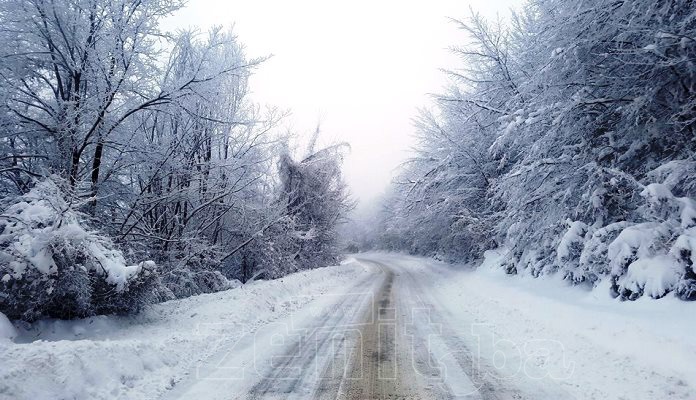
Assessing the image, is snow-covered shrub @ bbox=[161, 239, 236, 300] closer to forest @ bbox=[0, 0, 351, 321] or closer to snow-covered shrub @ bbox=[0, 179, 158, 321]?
forest @ bbox=[0, 0, 351, 321]

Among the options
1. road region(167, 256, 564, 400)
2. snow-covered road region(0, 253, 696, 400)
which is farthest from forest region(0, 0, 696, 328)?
road region(167, 256, 564, 400)

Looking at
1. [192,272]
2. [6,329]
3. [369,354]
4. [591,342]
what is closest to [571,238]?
[591,342]

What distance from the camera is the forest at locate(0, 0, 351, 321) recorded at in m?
6.04

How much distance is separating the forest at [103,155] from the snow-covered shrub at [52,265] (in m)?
0.02

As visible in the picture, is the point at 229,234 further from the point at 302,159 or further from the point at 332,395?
the point at 332,395

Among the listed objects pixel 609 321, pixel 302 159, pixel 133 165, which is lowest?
pixel 609 321

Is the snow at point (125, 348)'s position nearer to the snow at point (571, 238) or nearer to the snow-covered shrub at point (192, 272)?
the snow-covered shrub at point (192, 272)

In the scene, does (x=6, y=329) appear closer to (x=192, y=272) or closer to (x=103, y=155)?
(x=103, y=155)

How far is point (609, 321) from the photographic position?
252 inches

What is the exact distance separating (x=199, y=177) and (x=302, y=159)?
13916 mm

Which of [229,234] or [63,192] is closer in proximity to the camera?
[63,192]

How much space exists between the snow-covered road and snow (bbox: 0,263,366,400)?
0.02 m

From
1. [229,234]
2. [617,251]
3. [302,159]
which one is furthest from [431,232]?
[617,251]

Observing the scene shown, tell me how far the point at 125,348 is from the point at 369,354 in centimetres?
353
